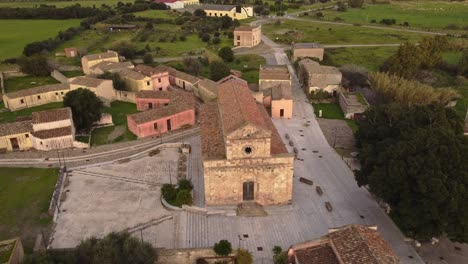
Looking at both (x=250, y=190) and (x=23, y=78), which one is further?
(x=23, y=78)

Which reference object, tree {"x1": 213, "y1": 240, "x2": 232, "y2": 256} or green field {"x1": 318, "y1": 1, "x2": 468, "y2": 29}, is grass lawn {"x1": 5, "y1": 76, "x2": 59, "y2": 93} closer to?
tree {"x1": 213, "y1": 240, "x2": 232, "y2": 256}

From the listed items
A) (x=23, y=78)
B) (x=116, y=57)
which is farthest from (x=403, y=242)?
(x=23, y=78)

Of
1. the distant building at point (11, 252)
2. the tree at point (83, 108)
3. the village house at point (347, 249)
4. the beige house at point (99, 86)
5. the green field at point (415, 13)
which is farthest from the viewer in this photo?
the green field at point (415, 13)

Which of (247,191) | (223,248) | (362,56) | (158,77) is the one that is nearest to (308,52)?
(362,56)

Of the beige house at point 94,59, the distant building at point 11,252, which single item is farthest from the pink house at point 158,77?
the distant building at point 11,252

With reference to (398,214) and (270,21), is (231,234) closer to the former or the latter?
(398,214)

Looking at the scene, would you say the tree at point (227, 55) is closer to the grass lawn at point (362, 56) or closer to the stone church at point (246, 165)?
the grass lawn at point (362, 56)

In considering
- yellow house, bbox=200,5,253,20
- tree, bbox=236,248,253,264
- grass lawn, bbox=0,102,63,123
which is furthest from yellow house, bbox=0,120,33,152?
yellow house, bbox=200,5,253,20
